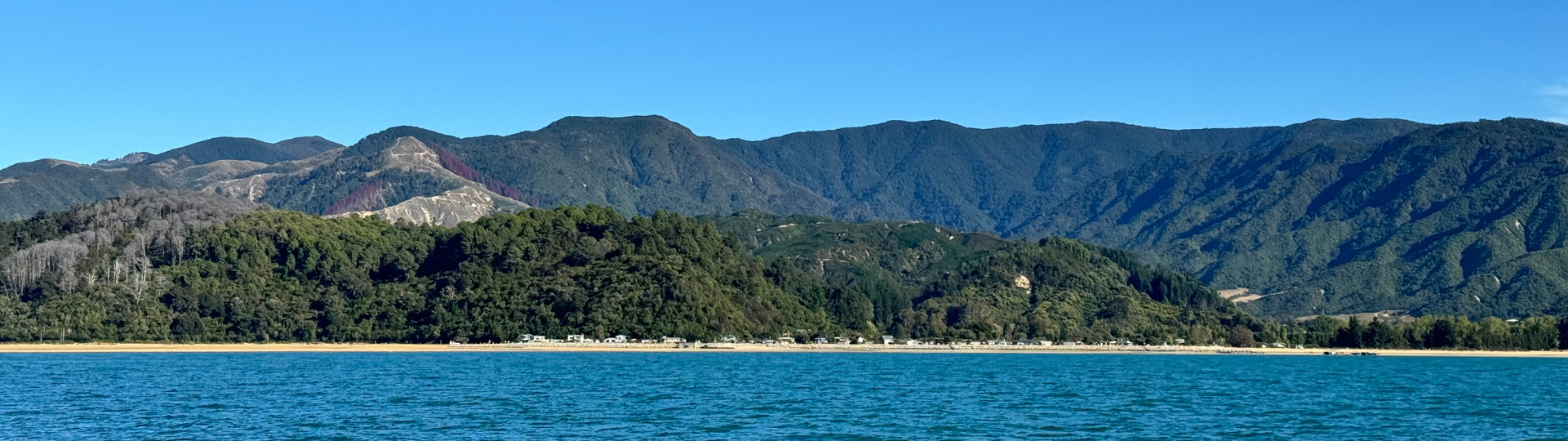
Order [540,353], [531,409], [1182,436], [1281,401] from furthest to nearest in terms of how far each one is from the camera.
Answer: [540,353]
[1281,401]
[531,409]
[1182,436]

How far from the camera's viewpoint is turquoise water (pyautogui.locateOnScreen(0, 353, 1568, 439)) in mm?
83375

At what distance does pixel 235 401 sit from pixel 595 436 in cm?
2908

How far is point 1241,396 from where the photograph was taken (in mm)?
113562

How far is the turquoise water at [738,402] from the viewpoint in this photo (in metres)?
83.4

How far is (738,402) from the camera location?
339ft

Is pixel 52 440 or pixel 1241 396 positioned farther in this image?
pixel 1241 396

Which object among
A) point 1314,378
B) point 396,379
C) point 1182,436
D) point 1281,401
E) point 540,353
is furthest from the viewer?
point 540,353

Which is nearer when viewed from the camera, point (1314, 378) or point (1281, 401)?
point (1281, 401)

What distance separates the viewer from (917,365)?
16525cm

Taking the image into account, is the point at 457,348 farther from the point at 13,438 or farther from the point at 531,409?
the point at 13,438

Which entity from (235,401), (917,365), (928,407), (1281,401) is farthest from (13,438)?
(917,365)

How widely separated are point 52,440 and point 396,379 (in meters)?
49.6

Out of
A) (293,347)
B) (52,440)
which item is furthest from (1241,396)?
(293,347)

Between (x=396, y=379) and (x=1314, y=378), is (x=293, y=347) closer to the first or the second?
(x=396, y=379)
